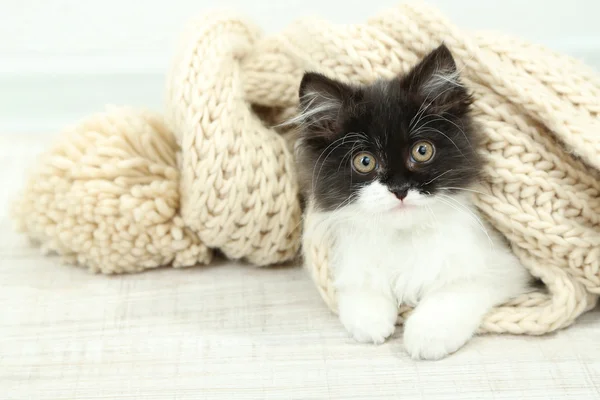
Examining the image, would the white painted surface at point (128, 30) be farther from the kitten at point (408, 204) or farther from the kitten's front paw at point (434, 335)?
the kitten's front paw at point (434, 335)

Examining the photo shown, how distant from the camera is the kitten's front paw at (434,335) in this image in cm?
139

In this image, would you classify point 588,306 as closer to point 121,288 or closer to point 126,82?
point 121,288

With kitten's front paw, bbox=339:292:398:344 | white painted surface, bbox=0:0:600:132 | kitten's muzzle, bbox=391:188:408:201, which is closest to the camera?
kitten's muzzle, bbox=391:188:408:201

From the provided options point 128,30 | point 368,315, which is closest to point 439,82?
point 368,315

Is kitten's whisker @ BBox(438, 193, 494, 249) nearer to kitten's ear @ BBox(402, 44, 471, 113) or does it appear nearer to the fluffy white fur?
the fluffy white fur

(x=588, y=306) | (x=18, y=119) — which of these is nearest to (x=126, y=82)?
(x=18, y=119)

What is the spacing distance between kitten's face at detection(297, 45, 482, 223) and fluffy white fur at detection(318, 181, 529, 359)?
0.11 ft

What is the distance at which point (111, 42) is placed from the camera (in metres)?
2.50

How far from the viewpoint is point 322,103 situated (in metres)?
1.43

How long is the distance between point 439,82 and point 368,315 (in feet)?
1.59

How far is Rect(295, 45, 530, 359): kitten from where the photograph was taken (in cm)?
138

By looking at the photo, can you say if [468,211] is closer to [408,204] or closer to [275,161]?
[408,204]

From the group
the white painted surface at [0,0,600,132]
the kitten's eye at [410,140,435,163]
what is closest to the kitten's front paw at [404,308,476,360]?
the kitten's eye at [410,140,435,163]

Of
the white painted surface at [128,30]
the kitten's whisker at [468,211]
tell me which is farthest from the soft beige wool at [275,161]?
the white painted surface at [128,30]
